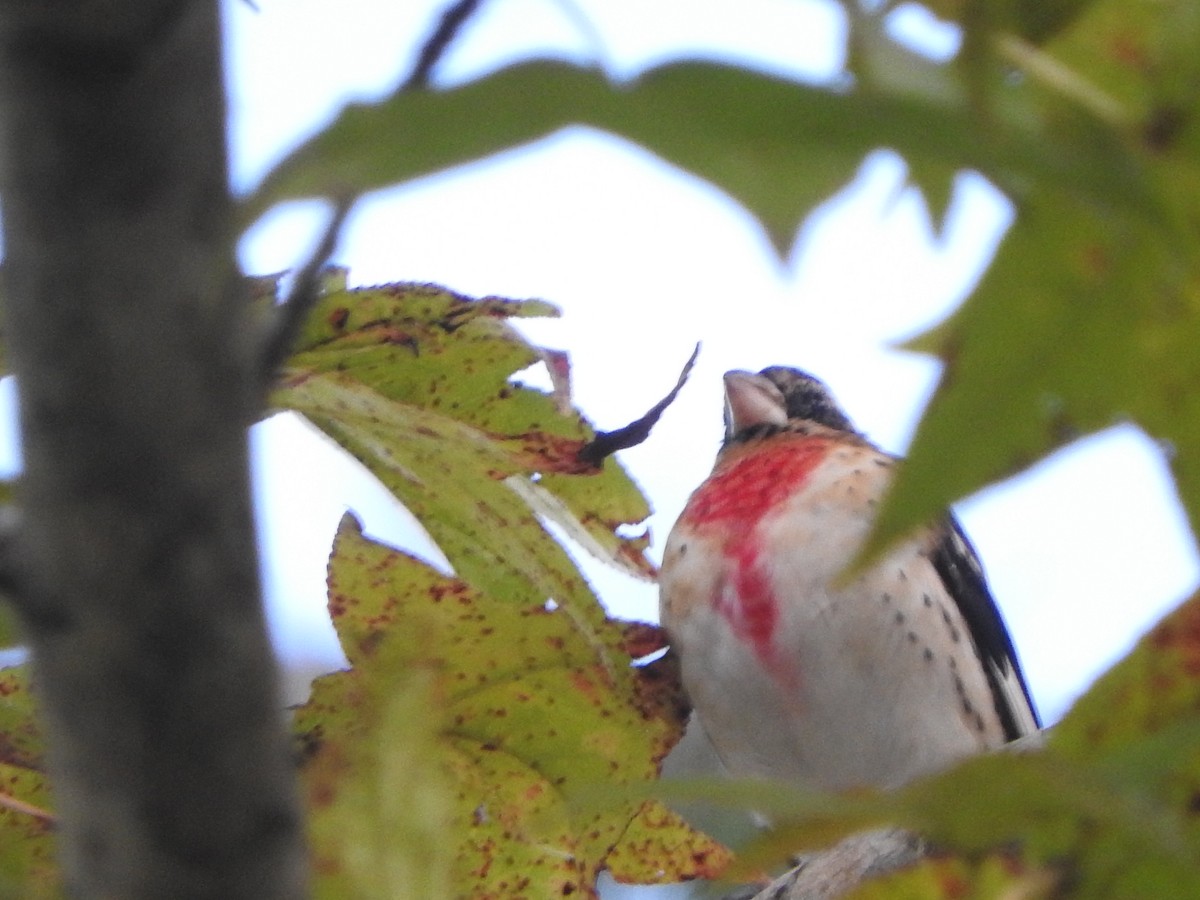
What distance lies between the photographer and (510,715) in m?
1.75

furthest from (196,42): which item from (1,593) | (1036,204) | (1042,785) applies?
(1042,785)

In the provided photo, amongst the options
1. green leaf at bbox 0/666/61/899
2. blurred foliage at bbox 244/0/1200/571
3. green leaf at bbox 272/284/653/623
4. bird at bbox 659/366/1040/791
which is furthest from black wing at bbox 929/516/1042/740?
blurred foliage at bbox 244/0/1200/571

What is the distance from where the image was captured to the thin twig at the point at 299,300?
0.63m

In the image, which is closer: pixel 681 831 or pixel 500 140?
pixel 500 140

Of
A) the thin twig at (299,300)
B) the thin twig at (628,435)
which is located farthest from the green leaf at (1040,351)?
the thin twig at (628,435)

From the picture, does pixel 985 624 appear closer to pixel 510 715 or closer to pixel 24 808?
pixel 510 715

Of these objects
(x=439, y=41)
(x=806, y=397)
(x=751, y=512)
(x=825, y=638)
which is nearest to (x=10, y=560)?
(x=439, y=41)

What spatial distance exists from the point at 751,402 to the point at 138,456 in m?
3.55

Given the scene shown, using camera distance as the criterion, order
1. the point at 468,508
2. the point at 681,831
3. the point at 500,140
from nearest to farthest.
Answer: the point at 500,140, the point at 468,508, the point at 681,831

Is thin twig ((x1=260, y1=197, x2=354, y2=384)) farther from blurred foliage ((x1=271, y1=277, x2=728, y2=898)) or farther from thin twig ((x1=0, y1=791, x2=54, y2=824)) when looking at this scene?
thin twig ((x1=0, y1=791, x2=54, y2=824))

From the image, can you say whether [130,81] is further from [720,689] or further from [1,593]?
[720,689]

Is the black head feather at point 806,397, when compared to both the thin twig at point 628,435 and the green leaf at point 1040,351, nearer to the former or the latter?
the thin twig at point 628,435

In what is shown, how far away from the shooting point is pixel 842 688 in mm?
3256

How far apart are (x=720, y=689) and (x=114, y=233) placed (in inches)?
105
